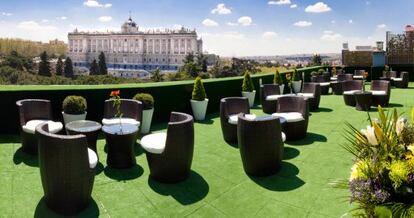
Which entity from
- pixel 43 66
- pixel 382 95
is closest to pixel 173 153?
pixel 382 95

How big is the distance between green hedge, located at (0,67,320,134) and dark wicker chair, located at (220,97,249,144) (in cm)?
220

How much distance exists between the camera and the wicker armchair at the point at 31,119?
483cm

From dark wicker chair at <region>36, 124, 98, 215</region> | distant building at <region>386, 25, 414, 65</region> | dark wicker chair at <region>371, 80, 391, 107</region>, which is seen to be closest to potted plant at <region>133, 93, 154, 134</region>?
dark wicker chair at <region>36, 124, 98, 215</region>

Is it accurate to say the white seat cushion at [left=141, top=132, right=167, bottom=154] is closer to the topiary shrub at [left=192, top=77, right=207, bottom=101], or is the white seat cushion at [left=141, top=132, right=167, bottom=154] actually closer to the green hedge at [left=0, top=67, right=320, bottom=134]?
the green hedge at [left=0, top=67, right=320, bottom=134]

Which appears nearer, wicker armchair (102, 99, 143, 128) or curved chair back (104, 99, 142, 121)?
wicker armchair (102, 99, 143, 128)

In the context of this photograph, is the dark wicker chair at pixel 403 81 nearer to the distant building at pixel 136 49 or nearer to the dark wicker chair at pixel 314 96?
the dark wicker chair at pixel 314 96

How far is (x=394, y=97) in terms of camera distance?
11.1m

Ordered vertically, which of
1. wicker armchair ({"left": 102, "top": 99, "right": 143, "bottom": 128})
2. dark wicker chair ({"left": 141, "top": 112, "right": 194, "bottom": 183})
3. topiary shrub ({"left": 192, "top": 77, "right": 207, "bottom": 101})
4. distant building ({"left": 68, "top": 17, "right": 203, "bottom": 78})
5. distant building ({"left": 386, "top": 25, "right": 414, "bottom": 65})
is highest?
distant building ({"left": 68, "top": 17, "right": 203, "bottom": 78})

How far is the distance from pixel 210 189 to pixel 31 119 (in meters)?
→ 3.49

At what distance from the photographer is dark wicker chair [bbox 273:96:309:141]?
5.67 m

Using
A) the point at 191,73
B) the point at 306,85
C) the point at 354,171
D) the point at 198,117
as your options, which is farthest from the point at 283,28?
the point at 191,73

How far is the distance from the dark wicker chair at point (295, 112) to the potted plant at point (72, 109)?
368 cm

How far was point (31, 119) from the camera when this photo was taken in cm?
539

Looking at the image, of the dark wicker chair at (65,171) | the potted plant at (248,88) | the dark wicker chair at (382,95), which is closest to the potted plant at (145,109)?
the dark wicker chair at (65,171)
